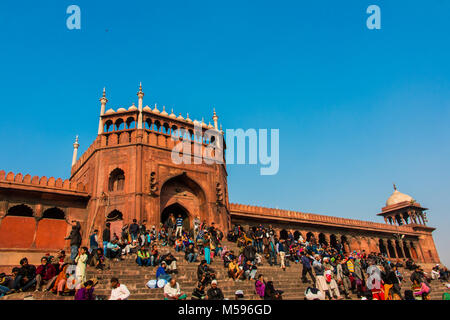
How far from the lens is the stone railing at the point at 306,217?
81.9 feet

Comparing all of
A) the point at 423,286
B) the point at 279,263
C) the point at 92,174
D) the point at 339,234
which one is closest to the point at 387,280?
the point at 423,286

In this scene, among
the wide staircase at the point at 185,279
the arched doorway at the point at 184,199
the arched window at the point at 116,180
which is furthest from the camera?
the arched doorway at the point at 184,199

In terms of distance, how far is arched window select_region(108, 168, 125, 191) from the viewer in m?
18.3

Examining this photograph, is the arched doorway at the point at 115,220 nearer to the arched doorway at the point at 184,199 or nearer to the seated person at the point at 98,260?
the arched doorway at the point at 184,199

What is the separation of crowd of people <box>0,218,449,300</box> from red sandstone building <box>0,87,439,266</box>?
2.68 meters

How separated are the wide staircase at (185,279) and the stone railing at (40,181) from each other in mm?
7689

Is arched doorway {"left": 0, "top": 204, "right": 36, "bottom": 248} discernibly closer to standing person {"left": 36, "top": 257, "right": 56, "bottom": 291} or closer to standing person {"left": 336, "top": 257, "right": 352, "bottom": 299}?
standing person {"left": 36, "top": 257, "right": 56, "bottom": 291}

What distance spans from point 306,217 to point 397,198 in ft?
55.5

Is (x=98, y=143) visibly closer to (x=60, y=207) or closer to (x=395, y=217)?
(x=60, y=207)

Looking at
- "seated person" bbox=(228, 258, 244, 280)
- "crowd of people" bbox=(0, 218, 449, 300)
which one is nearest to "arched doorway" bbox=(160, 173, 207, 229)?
"crowd of people" bbox=(0, 218, 449, 300)

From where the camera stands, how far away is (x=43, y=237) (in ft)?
54.6

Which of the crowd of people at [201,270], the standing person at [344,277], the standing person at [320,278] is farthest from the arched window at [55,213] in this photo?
the standing person at [344,277]

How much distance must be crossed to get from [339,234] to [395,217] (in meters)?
12.3

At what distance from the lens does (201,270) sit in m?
10.1
